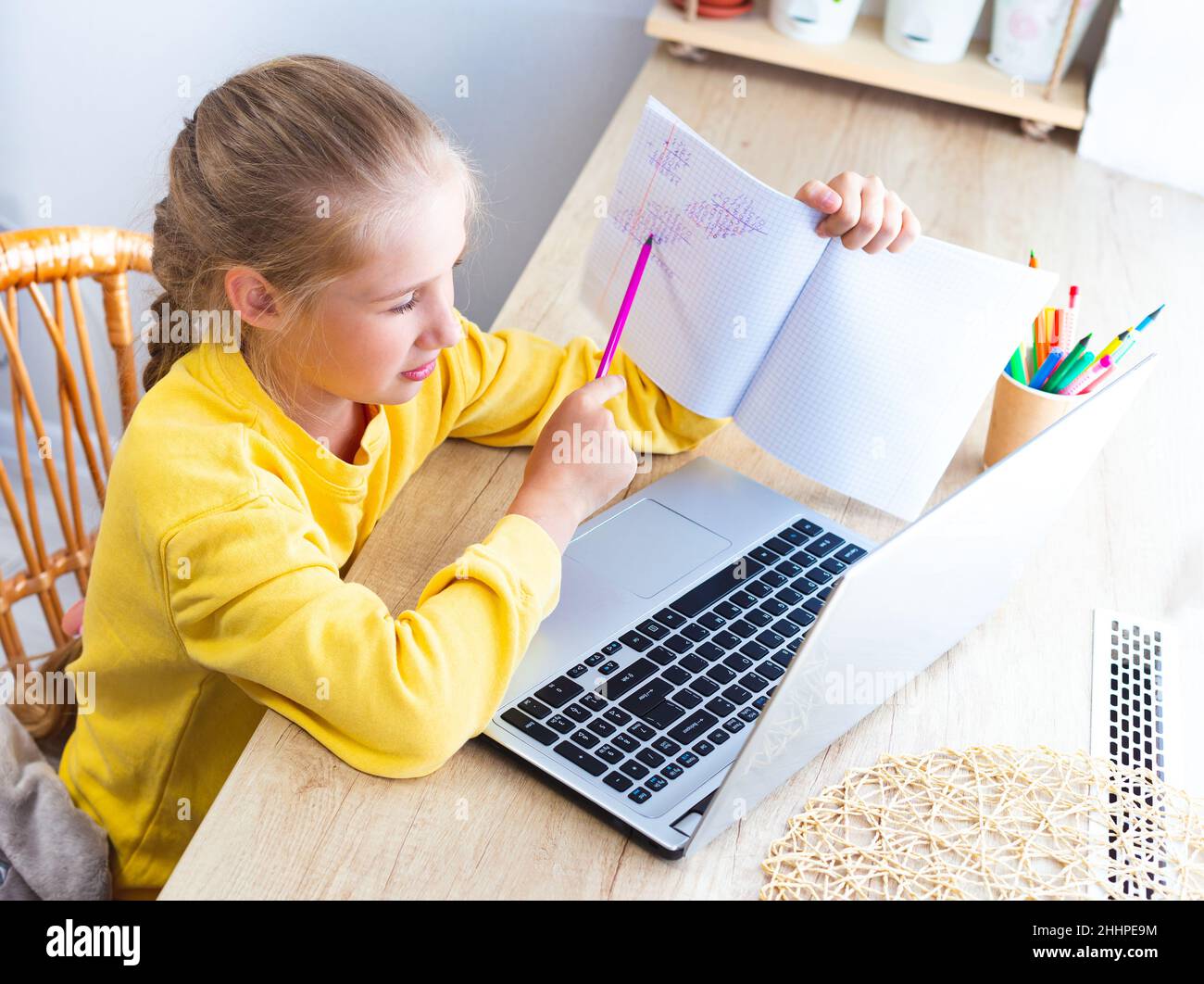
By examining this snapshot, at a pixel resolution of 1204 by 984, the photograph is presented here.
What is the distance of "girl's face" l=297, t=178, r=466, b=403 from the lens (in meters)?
0.77

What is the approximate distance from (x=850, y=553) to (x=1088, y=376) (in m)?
0.25

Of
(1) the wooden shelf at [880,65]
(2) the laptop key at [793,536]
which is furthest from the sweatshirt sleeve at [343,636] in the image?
(1) the wooden shelf at [880,65]

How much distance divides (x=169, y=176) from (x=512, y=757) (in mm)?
467

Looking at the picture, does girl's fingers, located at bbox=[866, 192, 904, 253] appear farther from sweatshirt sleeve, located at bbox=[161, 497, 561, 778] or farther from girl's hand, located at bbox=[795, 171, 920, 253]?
sweatshirt sleeve, located at bbox=[161, 497, 561, 778]

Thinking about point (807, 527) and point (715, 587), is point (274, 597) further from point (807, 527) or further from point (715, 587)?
point (807, 527)

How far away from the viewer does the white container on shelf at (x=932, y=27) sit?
150cm

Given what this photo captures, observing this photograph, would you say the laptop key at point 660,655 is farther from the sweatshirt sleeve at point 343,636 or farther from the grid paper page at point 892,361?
the grid paper page at point 892,361

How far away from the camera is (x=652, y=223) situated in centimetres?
94

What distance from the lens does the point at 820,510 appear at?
0.94 metres

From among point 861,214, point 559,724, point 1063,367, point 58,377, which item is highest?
point 861,214

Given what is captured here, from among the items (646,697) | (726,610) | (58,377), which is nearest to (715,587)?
(726,610)

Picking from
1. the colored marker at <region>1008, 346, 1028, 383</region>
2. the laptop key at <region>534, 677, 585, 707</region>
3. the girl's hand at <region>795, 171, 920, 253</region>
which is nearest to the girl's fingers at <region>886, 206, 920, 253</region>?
the girl's hand at <region>795, 171, 920, 253</region>

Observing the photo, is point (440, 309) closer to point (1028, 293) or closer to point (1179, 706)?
point (1028, 293)
